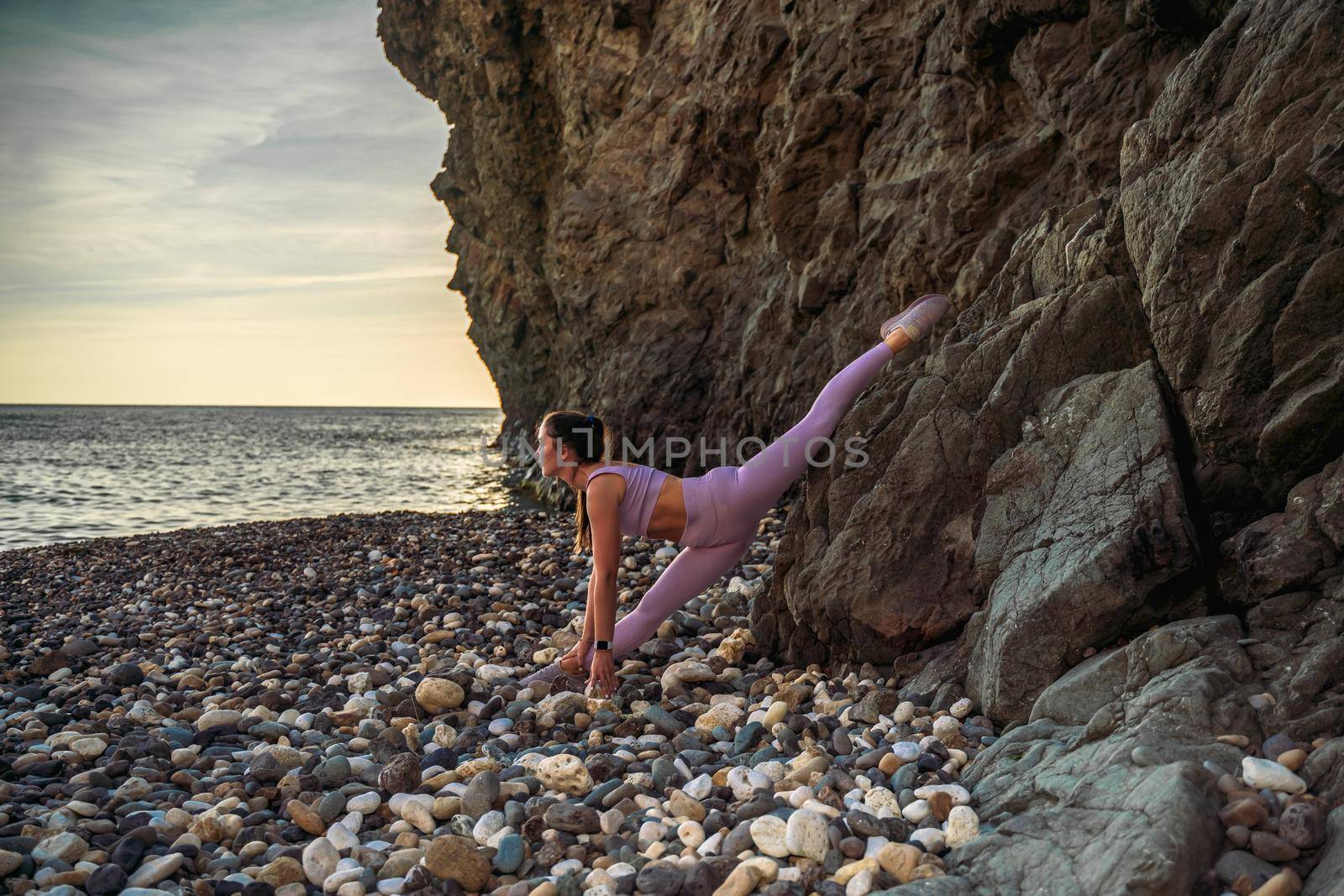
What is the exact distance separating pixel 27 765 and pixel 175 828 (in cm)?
143

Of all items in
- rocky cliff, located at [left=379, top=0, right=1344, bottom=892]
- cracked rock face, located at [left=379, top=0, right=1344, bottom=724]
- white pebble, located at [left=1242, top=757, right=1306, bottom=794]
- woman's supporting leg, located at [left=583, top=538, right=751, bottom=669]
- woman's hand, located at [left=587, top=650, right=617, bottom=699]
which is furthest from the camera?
woman's supporting leg, located at [left=583, top=538, right=751, bottom=669]

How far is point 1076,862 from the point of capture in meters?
2.81

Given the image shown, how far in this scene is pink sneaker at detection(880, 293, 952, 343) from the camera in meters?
6.46

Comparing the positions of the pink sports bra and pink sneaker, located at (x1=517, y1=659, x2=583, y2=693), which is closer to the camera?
pink sneaker, located at (x1=517, y1=659, x2=583, y2=693)

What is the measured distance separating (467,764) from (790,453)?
2846mm

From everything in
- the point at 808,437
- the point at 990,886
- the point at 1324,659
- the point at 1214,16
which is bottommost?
the point at 990,886

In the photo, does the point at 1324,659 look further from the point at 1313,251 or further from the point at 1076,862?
the point at 1313,251

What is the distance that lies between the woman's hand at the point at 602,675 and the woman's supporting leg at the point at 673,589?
53cm

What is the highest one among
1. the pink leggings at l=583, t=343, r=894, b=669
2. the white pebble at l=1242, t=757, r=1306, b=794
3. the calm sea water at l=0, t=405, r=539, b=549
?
the pink leggings at l=583, t=343, r=894, b=669

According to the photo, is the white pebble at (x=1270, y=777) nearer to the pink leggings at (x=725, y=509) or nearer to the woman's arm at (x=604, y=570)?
the pink leggings at (x=725, y=509)

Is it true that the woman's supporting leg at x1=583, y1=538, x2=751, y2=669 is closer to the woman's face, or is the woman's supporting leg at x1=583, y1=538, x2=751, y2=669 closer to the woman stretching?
the woman stretching

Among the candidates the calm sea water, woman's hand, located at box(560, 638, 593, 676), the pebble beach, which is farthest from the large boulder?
the calm sea water

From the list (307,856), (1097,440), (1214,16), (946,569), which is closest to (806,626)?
(946,569)

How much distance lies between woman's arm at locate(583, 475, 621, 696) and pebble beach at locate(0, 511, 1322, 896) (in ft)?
0.65
